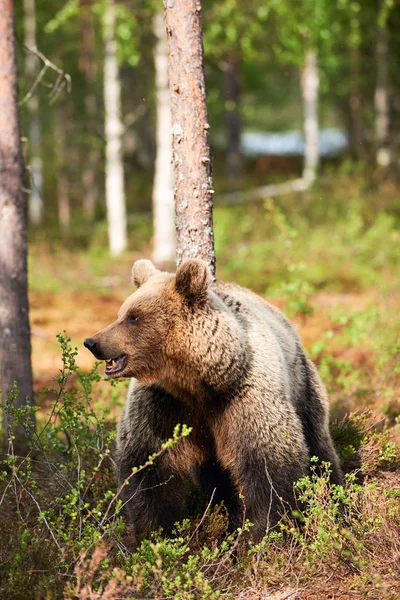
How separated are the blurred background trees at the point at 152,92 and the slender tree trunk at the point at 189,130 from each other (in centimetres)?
170

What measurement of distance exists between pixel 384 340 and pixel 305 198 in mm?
11279

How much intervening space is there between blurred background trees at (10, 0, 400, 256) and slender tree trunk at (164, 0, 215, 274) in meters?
1.70

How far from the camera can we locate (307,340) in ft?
32.0

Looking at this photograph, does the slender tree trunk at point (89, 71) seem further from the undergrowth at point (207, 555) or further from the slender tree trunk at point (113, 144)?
the undergrowth at point (207, 555)

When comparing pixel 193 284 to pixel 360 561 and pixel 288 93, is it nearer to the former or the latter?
pixel 360 561

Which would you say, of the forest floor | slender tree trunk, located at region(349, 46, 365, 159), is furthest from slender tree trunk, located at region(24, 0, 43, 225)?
slender tree trunk, located at region(349, 46, 365, 159)

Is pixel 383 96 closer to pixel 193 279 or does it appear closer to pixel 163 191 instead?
pixel 163 191

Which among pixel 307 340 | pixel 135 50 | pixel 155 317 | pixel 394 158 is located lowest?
pixel 307 340

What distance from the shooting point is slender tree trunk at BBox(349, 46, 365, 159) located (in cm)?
2506

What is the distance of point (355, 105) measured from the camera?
32000mm

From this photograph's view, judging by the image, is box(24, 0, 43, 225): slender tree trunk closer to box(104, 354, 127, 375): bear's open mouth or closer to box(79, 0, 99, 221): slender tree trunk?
Result: box(79, 0, 99, 221): slender tree trunk

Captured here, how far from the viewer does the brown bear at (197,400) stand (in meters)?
4.38

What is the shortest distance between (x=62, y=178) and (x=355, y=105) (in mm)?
14239

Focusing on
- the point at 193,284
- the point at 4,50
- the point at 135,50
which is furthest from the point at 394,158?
the point at 193,284
